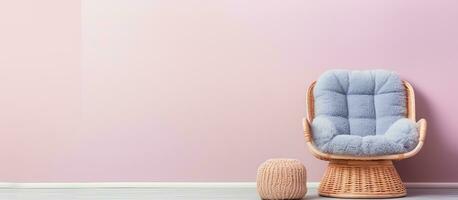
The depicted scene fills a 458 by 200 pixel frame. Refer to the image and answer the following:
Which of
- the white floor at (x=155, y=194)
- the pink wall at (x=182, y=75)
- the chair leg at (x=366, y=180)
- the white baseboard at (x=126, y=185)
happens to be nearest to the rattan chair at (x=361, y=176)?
the chair leg at (x=366, y=180)

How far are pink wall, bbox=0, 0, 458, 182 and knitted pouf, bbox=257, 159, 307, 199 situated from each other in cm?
52

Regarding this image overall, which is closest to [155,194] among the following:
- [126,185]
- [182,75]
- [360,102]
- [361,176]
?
[126,185]

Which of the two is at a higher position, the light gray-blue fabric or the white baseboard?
the light gray-blue fabric

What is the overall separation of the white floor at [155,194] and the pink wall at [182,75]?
0.35ft

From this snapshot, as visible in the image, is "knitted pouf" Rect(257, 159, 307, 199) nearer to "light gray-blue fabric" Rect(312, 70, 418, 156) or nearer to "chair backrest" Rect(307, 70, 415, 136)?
"light gray-blue fabric" Rect(312, 70, 418, 156)

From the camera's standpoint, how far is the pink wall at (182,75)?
3.65m

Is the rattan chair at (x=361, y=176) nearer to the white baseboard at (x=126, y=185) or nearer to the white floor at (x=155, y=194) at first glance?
the white floor at (x=155, y=194)

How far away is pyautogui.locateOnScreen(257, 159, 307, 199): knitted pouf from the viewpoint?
10.1 feet

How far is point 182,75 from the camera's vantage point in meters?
3.71

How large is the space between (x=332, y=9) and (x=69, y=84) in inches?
64.8

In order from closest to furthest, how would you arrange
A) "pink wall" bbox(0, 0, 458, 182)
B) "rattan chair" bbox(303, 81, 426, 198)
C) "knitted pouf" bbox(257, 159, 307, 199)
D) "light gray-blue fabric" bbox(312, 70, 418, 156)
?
"knitted pouf" bbox(257, 159, 307, 199)
"rattan chair" bbox(303, 81, 426, 198)
"light gray-blue fabric" bbox(312, 70, 418, 156)
"pink wall" bbox(0, 0, 458, 182)

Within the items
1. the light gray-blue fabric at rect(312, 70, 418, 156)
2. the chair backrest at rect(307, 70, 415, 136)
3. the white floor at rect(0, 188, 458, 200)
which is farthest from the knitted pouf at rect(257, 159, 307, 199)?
the chair backrest at rect(307, 70, 415, 136)

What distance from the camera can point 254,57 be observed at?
3.69 meters

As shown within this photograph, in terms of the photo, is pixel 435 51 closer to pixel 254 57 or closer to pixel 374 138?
pixel 374 138
